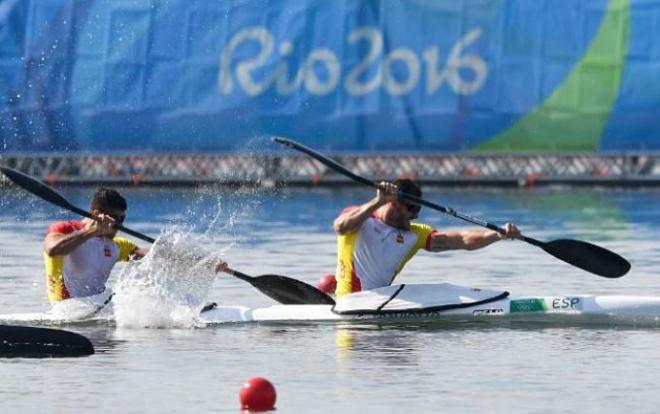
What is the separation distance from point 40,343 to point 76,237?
10.3 ft

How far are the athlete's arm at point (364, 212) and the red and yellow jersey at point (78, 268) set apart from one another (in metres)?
2.69

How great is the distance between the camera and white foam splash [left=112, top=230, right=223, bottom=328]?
21.9 m

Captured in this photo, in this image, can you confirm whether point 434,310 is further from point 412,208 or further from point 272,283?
point 272,283

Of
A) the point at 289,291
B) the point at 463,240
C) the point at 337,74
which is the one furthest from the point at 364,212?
the point at 337,74

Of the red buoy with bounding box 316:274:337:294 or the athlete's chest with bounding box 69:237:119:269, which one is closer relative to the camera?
the athlete's chest with bounding box 69:237:119:269

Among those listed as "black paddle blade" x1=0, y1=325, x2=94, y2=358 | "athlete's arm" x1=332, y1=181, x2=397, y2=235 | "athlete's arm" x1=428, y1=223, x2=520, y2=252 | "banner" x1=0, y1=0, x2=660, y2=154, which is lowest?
"black paddle blade" x1=0, y1=325, x2=94, y2=358

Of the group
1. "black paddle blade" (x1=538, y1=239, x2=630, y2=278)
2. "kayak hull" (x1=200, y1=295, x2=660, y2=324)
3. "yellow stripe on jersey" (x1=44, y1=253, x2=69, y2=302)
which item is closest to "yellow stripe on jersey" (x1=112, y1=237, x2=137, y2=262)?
"yellow stripe on jersey" (x1=44, y1=253, x2=69, y2=302)

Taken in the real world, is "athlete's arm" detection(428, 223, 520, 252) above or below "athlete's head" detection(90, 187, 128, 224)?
below

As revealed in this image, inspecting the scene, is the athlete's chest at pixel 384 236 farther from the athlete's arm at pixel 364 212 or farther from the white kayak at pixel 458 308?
the white kayak at pixel 458 308

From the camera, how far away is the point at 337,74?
44969 millimetres

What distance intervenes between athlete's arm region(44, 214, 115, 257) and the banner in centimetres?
2237

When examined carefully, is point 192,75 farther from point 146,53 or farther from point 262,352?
point 262,352

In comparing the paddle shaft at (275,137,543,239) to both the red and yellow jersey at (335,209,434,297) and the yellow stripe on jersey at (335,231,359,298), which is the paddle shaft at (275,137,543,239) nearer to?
the red and yellow jersey at (335,209,434,297)

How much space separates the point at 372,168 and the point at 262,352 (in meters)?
30.7
